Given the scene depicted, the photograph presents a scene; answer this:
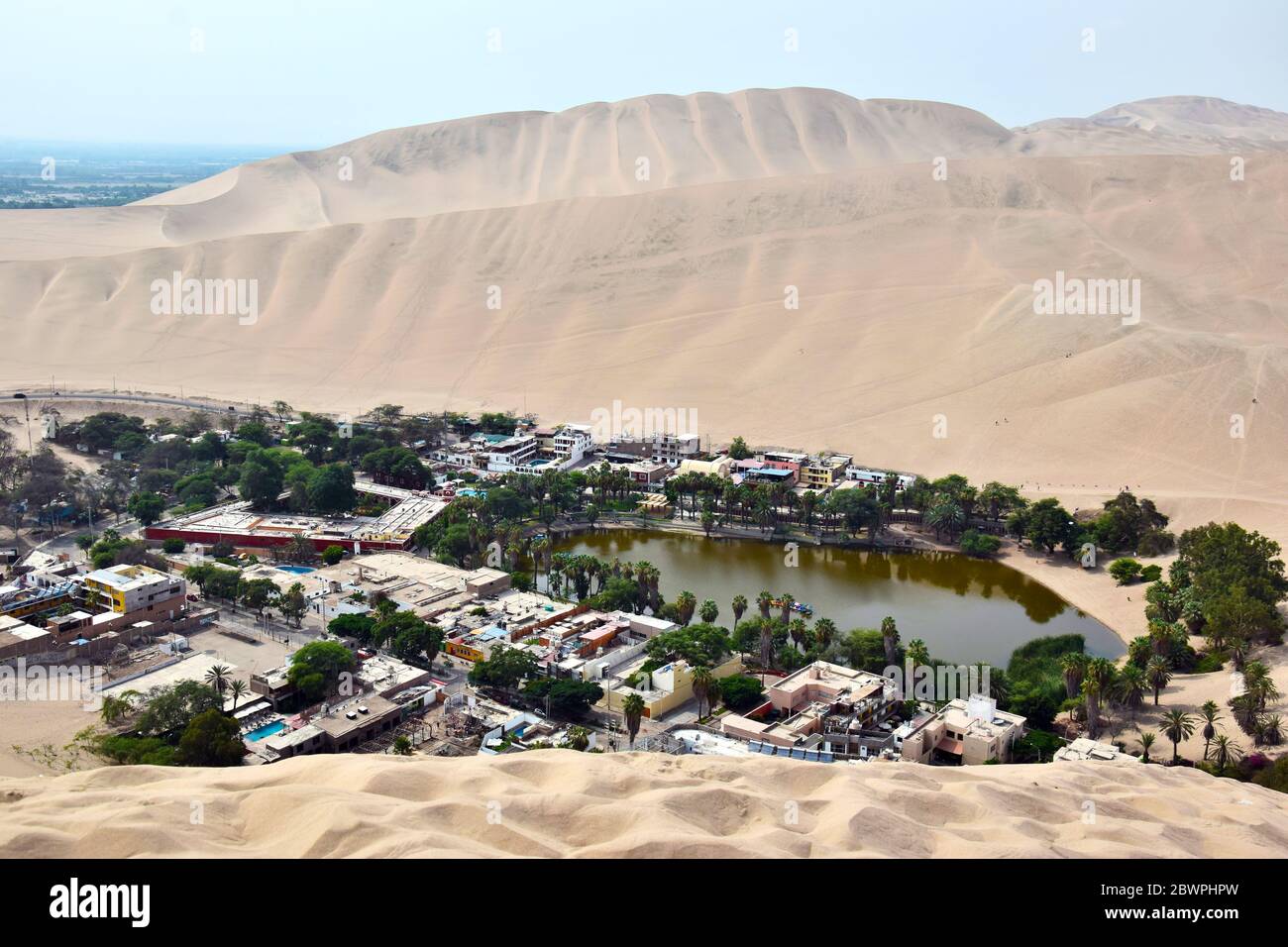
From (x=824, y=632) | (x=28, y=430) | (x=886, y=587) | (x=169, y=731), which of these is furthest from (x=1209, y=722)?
(x=28, y=430)

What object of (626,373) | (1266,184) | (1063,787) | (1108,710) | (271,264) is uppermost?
(1266,184)

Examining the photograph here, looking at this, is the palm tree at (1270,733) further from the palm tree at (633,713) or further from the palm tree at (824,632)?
the palm tree at (633,713)

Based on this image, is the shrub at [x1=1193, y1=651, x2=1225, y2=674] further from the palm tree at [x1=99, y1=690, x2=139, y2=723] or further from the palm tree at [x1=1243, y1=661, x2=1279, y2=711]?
the palm tree at [x1=99, y1=690, x2=139, y2=723]

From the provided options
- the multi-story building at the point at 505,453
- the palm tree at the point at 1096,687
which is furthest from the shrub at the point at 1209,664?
the multi-story building at the point at 505,453

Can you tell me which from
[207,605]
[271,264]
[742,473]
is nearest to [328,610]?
[207,605]

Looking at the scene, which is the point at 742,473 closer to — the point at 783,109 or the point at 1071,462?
the point at 1071,462

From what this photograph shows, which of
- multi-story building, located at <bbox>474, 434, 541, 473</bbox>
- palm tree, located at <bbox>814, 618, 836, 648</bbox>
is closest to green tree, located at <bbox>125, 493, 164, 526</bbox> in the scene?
multi-story building, located at <bbox>474, 434, 541, 473</bbox>

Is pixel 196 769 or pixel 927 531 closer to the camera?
pixel 196 769
